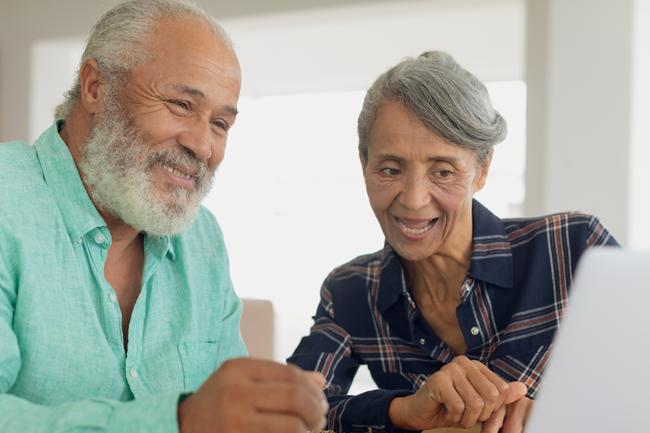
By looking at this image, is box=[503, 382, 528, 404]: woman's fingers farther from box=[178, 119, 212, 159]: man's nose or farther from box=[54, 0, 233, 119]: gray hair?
box=[54, 0, 233, 119]: gray hair

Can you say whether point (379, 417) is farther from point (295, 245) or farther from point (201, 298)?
point (295, 245)

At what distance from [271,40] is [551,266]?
167 inches

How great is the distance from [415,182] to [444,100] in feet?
0.69

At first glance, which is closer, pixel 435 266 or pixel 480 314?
pixel 480 314

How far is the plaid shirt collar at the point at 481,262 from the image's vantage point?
148cm

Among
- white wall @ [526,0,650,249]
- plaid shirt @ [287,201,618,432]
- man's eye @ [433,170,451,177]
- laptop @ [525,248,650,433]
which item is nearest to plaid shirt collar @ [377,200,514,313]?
plaid shirt @ [287,201,618,432]

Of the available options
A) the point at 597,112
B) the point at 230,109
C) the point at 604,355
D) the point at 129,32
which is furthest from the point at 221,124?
the point at 597,112

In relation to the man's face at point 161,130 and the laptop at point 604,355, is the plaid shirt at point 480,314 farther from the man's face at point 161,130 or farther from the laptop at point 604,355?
the laptop at point 604,355

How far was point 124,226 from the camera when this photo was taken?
1366 millimetres

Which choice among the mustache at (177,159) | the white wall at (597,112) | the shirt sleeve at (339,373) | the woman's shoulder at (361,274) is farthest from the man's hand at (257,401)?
the white wall at (597,112)

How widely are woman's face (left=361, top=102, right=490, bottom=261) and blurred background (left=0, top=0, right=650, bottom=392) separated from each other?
62 centimetres

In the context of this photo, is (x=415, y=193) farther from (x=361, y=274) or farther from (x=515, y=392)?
(x=515, y=392)

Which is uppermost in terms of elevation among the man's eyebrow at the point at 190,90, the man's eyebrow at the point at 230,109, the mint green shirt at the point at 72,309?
the man's eyebrow at the point at 190,90

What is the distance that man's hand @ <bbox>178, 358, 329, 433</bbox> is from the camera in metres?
0.62
